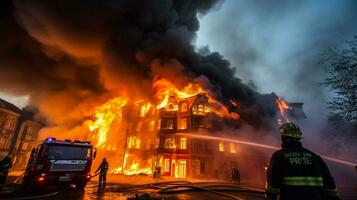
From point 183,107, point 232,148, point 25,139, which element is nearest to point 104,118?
point 25,139

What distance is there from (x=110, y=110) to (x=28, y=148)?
17.6 metres

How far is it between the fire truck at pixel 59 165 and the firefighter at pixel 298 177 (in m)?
10.9

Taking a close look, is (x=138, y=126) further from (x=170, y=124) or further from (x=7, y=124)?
(x=7, y=124)

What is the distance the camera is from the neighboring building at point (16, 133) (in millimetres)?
37406

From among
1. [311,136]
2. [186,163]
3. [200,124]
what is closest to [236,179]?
[186,163]

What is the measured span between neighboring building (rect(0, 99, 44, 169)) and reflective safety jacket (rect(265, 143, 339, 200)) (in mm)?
46001

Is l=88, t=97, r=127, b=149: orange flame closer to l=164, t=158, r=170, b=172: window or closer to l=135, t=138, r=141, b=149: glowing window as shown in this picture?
l=135, t=138, r=141, b=149: glowing window

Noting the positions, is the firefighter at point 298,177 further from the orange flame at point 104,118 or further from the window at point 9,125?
the window at point 9,125

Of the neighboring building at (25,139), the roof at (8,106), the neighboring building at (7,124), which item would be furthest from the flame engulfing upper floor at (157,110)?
the roof at (8,106)

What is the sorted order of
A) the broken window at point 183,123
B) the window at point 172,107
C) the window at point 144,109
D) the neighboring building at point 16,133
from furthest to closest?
the window at point 144,109
the neighboring building at point 16,133
the window at point 172,107
the broken window at point 183,123

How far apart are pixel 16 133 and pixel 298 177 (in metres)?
50.2

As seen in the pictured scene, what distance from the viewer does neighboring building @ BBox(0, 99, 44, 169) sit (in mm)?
37406

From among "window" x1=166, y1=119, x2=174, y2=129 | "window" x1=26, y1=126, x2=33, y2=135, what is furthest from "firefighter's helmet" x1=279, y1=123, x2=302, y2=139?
"window" x1=26, y1=126, x2=33, y2=135

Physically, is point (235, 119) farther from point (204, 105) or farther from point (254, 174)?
point (254, 174)
